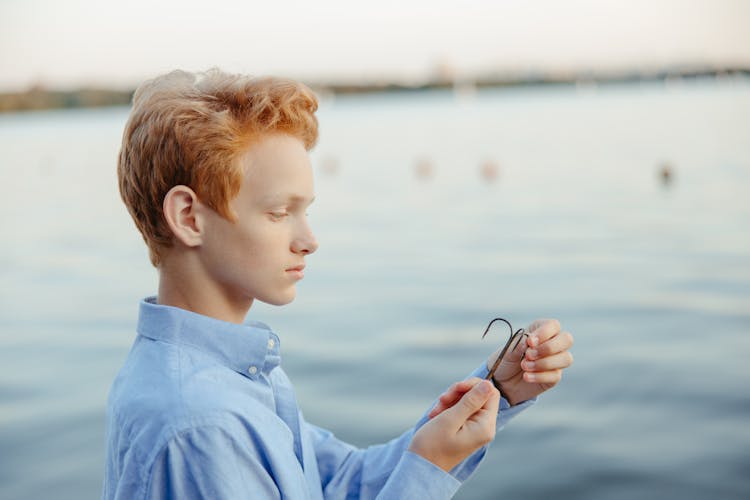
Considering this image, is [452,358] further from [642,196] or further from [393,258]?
[642,196]

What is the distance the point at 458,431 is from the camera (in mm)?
1566

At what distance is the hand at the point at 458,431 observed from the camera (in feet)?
5.09

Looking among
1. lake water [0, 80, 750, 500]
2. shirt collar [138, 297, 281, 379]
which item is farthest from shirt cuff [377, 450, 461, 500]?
lake water [0, 80, 750, 500]

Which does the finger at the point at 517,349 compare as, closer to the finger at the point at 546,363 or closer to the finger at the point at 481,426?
the finger at the point at 546,363

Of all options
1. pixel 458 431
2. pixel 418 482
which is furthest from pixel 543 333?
pixel 418 482

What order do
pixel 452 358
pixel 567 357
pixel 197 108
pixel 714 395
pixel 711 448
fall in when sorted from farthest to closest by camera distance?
pixel 452 358 → pixel 714 395 → pixel 711 448 → pixel 567 357 → pixel 197 108

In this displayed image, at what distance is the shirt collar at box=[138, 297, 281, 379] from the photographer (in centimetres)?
156

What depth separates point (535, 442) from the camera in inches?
206

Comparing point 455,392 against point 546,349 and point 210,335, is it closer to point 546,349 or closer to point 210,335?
point 546,349

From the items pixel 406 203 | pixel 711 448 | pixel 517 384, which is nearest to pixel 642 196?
pixel 406 203

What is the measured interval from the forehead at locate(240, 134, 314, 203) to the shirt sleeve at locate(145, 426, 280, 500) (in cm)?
46

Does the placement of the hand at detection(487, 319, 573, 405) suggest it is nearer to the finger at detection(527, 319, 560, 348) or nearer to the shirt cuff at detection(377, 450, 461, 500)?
the finger at detection(527, 319, 560, 348)

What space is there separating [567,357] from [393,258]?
928cm

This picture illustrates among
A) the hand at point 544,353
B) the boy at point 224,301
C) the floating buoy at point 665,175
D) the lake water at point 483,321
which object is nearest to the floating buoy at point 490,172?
the lake water at point 483,321
